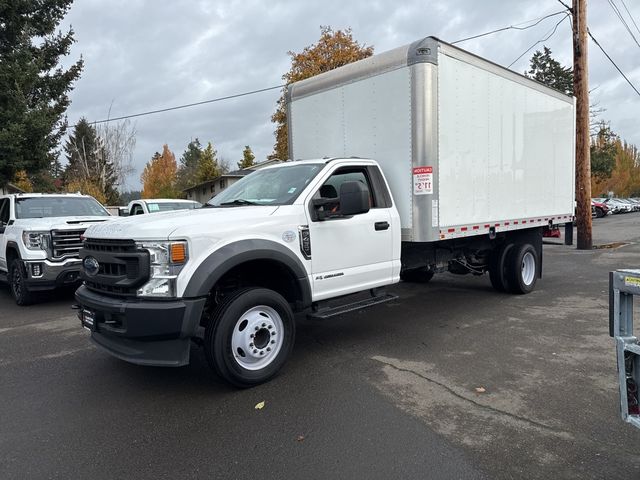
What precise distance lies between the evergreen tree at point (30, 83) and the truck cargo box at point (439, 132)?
423 inches

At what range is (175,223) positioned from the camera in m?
3.96

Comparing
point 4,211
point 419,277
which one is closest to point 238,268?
point 419,277

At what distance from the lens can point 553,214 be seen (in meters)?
8.30

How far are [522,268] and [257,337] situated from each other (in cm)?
532

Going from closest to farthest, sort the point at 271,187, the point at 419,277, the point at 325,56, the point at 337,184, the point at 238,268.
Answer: the point at 238,268
the point at 271,187
the point at 337,184
the point at 419,277
the point at 325,56

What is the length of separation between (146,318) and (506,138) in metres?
5.64

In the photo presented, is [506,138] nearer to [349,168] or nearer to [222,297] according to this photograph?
[349,168]

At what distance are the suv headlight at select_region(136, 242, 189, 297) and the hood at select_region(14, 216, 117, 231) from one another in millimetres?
4418

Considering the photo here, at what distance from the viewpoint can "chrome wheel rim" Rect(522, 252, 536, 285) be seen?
7.95 meters

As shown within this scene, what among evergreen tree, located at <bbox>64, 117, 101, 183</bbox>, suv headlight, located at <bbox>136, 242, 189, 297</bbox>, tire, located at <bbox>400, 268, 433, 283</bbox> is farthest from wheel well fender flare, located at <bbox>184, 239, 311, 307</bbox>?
evergreen tree, located at <bbox>64, 117, 101, 183</bbox>

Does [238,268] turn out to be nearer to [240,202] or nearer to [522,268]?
[240,202]

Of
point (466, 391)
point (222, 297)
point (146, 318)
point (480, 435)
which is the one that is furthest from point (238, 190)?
point (480, 435)

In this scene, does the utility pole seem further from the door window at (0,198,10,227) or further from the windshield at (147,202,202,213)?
the door window at (0,198,10,227)

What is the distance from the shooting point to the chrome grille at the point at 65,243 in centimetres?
764
